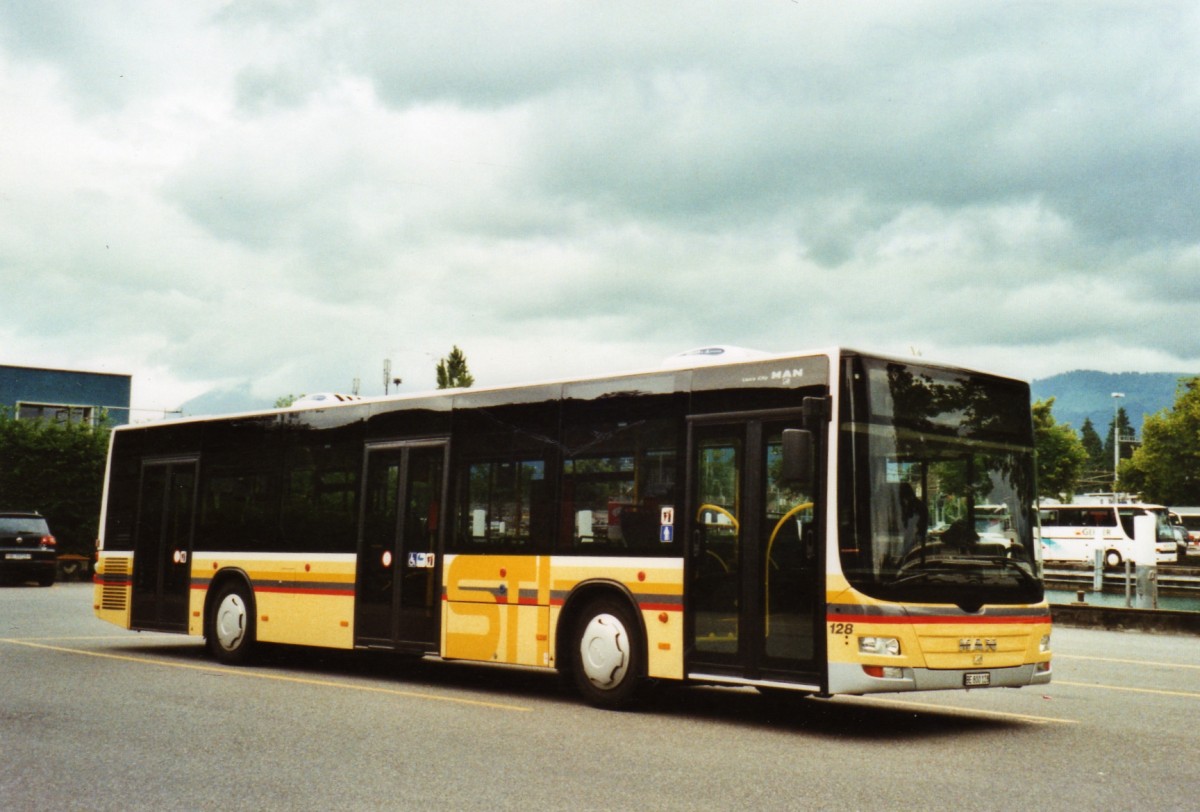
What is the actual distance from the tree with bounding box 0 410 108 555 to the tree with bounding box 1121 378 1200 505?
6642cm

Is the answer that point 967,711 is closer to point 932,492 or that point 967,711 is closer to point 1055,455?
point 932,492

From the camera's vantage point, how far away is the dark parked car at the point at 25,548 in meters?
32.9

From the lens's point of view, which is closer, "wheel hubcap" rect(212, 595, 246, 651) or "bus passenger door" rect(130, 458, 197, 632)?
"wheel hubcap" rect(212, 595, 246, 651)

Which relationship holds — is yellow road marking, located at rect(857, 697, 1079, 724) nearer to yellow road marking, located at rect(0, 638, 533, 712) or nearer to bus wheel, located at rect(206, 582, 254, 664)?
yellow road marking, located at rect(0, 638, 533, 712)

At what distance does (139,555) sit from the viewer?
664 inches

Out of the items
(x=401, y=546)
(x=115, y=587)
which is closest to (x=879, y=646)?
(x=401, y=546)

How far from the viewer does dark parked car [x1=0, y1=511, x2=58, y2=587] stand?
32906 mm

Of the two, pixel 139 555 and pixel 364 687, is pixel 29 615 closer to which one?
pixel 139 555

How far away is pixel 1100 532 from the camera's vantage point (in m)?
54.8

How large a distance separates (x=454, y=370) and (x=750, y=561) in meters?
108

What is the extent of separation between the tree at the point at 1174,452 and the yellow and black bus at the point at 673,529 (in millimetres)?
77819

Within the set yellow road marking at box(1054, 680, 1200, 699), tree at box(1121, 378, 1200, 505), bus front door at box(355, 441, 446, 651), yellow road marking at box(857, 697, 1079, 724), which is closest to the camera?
yellow road marking at box(857, 697, 1079, 724)

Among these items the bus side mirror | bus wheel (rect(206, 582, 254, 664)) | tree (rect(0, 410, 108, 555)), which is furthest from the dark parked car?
the bus side mirror

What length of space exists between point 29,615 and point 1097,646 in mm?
17306
